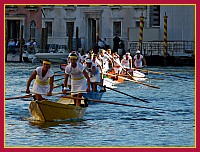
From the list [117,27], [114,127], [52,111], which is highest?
[117,27]

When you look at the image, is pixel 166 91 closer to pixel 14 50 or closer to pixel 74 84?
pixel 74 84

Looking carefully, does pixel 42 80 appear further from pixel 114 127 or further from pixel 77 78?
pixel 114 127

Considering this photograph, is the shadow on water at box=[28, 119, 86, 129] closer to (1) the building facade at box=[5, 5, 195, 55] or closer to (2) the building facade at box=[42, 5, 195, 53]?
(1) the building facade at box=[5, 5, 195, 55]

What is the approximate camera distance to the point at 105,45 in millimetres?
35969

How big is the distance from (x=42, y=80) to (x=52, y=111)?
59cm

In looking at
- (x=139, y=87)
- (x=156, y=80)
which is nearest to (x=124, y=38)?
(x=156, y=80)

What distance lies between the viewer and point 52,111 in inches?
509

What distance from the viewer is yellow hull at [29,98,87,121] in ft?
41.6

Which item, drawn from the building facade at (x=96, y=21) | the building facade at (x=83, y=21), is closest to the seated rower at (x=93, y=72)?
the building facade at (x=83, y=21)

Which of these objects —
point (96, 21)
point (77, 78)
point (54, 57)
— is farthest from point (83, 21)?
point (77, 78)

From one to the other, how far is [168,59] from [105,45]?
5.49 metres

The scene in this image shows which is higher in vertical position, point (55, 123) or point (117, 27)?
point (117, 27)

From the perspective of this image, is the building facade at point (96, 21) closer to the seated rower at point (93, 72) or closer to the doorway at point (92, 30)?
the doorway at point (92, 30)

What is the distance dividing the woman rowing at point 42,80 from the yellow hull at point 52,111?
0.14 metres
